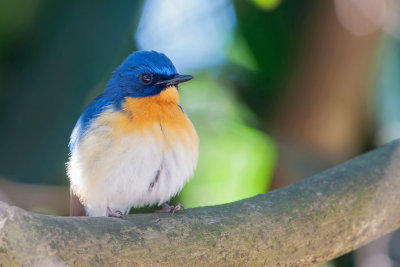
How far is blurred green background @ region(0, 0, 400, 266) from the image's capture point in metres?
5.18

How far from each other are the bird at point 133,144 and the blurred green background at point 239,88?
1.36 ft

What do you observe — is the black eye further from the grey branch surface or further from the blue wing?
the grey branch surface

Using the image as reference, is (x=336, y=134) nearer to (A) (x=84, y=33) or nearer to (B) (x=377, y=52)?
(B) (x=377, y=52)

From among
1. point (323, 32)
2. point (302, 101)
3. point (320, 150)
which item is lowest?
point (320, 150)

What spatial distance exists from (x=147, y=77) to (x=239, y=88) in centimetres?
213

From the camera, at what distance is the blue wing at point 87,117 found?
15.5 feet

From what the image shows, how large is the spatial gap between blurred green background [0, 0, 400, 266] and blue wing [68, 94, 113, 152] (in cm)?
17

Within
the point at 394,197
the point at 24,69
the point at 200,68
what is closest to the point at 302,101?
the point at 200,68

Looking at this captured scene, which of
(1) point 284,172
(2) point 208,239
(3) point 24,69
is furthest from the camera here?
(1) point 284,172

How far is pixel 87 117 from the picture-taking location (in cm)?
483

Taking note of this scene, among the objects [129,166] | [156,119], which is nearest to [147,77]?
[156,119]

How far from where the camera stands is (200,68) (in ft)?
24.7

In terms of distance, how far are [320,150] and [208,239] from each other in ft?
10.7

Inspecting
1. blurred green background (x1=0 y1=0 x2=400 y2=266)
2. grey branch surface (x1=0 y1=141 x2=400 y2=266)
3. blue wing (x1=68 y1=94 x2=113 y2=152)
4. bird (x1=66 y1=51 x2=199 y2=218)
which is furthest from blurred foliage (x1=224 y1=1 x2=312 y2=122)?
blue wing (x1=68 y1=94 x2=113 y2=152)
